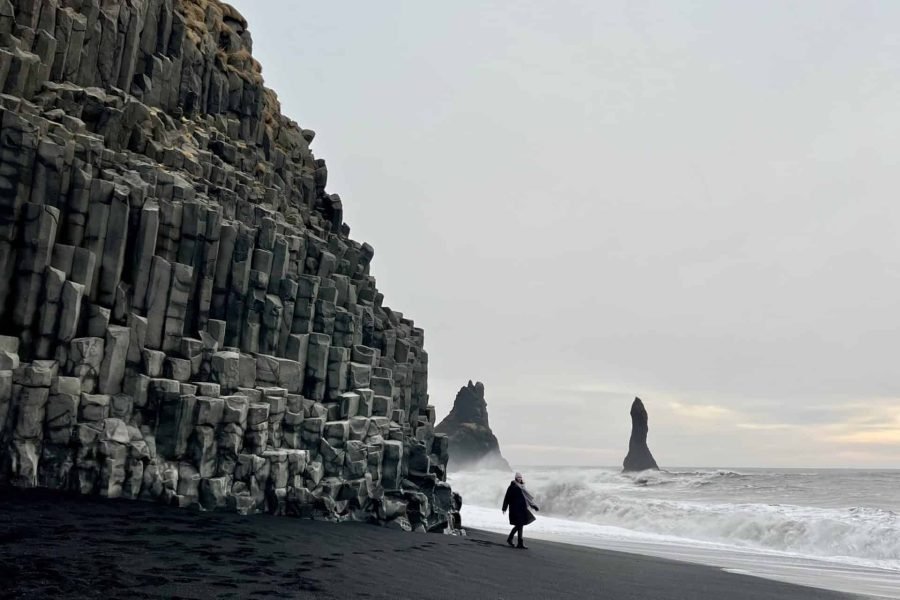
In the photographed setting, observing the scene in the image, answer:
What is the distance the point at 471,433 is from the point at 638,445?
123 ft

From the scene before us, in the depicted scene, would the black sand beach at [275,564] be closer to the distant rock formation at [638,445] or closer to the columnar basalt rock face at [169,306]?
the columnar basalt rock face at [169,306]

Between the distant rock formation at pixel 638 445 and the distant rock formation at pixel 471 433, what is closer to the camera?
the distant rock formation at pixel 471 433

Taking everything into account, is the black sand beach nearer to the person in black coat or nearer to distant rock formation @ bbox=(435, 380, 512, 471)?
the person in black coat

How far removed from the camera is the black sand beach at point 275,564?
40.8ft

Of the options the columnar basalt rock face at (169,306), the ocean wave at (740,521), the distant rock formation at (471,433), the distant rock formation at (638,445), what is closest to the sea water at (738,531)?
the ocean wave at (740,521)

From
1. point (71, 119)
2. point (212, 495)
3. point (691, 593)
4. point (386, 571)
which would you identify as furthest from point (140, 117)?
point (691, 593)

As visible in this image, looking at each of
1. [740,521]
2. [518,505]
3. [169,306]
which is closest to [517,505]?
[518,505]

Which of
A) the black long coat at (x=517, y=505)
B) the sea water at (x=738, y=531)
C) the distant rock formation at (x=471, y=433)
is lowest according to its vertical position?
the sea water at (x=738, y=531)

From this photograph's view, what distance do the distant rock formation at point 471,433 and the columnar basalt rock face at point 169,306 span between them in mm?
89037

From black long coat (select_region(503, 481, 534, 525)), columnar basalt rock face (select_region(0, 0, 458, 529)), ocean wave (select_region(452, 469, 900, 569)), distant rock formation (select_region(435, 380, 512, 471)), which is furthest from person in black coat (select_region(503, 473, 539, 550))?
distant rock formation (select_region(435, 380, 512, 471))

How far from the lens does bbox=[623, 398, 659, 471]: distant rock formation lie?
472 feet

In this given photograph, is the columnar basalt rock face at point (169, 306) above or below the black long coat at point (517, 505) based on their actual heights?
above

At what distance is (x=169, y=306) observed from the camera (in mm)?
28703

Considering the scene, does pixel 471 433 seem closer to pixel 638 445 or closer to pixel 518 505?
pixel 638 445
